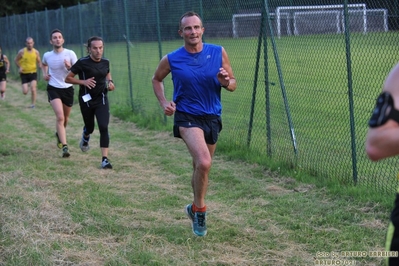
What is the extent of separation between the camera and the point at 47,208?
6.66 m

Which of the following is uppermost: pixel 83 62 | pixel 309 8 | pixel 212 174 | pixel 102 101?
pixel 309 8

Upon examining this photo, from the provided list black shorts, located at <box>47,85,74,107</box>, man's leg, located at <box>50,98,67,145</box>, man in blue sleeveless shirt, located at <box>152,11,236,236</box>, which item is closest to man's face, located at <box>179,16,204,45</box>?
man in blue sleeveless shirt, located at <box>152,11,236,236</box>

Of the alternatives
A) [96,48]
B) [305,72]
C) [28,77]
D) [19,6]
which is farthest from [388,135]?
[19,6]

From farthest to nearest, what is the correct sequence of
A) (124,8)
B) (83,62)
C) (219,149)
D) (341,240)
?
(124,8)
(219,149)
(83,62)
(341,240)

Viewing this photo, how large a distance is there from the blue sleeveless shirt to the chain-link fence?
186cm

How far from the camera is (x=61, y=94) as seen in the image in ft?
33.4

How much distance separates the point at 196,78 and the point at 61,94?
4892 millimetres

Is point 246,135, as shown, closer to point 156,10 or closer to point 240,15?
point 240,15

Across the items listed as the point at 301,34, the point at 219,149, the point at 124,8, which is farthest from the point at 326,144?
the point at 124,8

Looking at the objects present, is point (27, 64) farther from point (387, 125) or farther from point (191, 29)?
point (387, 125)

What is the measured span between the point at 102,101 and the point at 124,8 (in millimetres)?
5286

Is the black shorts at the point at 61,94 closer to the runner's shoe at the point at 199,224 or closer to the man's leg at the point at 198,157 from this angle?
the man's leg at the point at 198,157

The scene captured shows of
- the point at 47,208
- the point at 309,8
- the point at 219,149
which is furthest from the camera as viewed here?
the point at 219,149

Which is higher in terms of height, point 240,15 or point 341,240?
point 240,15
